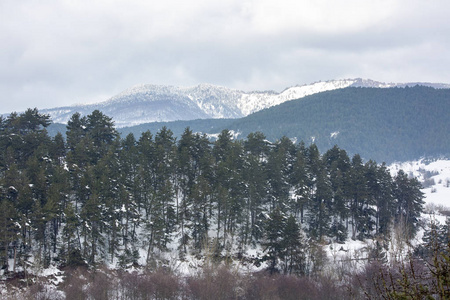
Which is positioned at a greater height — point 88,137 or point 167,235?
point 88,137

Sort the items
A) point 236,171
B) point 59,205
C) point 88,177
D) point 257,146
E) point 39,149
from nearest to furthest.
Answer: point 59,205, point 88,177, point 39,149, point 236,171, point 257,146

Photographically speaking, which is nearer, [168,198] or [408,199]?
[168,198]

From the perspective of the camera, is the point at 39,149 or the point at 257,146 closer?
the point at 39,149

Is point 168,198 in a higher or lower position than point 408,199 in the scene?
higher

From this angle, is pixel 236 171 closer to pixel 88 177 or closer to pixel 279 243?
pixel 279 243

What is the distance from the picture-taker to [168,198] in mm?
60812

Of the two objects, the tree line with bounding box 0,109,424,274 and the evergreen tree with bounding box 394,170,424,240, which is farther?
the evergreen tree with bounding box 394,170,424,240

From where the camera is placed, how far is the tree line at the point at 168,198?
174 ft

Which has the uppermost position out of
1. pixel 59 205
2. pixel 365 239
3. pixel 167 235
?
pixel 59 205

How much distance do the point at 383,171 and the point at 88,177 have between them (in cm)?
5444

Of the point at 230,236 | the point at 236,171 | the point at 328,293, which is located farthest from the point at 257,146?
the point at 328,293

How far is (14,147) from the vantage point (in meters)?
64.9

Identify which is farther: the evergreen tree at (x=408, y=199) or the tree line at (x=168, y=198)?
the evergreen tree at (x=408, y=199)

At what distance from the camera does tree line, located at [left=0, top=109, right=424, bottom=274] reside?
2084 inches
